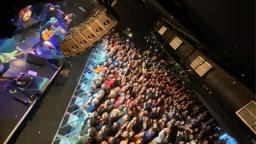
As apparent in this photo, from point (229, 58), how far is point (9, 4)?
1.66 m

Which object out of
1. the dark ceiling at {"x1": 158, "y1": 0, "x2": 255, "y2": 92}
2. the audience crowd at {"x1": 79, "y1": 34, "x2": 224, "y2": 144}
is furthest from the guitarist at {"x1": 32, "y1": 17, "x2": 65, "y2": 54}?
the dark ceiling at {"x1": 158, "y1": 0, "x2": 255, "y2": 92}

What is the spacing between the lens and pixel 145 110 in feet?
15.9

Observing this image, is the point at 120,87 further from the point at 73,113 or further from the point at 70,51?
the point at 70,51

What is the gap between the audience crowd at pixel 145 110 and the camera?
14.3 ft

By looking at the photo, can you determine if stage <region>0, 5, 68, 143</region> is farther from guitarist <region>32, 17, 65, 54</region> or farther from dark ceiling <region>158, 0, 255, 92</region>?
dark ceiling <region>158, 0, 255, 92</region>

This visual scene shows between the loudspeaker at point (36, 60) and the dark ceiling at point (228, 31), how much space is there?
3840mm

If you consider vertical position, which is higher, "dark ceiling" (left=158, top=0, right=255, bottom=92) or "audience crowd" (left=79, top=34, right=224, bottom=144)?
"dark ceiling" (left=158, top=0, right=255, bottom=92)

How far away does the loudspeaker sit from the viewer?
627 cm

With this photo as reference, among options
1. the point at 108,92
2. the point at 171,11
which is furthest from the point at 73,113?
the point at 171,11

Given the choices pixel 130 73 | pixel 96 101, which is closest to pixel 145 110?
pixel 96 101

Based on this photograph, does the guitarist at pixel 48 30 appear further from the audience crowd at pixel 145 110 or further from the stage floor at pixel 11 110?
the audience crowd at pixel 145 110

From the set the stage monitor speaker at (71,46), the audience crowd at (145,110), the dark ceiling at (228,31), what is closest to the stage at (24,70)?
the audience crowd at (145,110)

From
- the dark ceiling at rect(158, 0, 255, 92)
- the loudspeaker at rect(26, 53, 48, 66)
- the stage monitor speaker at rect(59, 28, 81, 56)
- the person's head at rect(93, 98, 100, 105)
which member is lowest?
the person's head at rect(93, 98, 100, 105)

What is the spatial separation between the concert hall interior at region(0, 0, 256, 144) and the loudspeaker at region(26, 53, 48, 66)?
2cm
